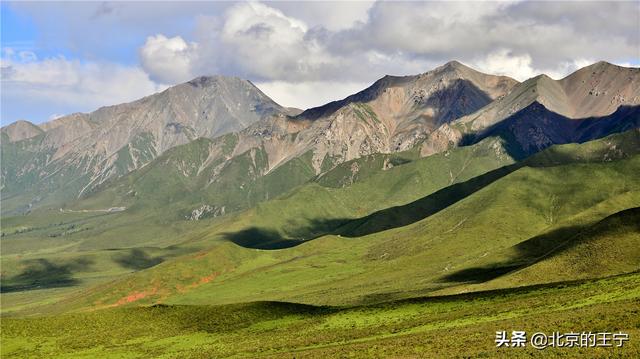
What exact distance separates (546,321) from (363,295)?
115733 mm

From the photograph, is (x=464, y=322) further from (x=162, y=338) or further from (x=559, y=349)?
(x=162, y=338)

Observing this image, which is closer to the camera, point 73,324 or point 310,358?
point 310,358

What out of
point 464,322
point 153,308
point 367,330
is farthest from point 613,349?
point 153,308

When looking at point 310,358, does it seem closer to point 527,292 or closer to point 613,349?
point 613,349

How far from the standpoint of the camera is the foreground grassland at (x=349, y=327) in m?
75.7

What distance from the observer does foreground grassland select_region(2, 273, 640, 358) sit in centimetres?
7569

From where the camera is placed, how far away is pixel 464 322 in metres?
93.4

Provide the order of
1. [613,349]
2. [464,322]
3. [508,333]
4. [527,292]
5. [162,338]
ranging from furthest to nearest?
[162,338], [527,292], [464,322], [508,333], [613,349]

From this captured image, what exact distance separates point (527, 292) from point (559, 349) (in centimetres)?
4674

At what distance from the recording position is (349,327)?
356ft

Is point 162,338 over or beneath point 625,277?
beneath

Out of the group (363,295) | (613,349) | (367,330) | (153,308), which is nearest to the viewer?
(613,349)

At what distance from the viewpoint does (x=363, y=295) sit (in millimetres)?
193250

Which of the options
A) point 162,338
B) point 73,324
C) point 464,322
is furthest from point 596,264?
point 73,324
